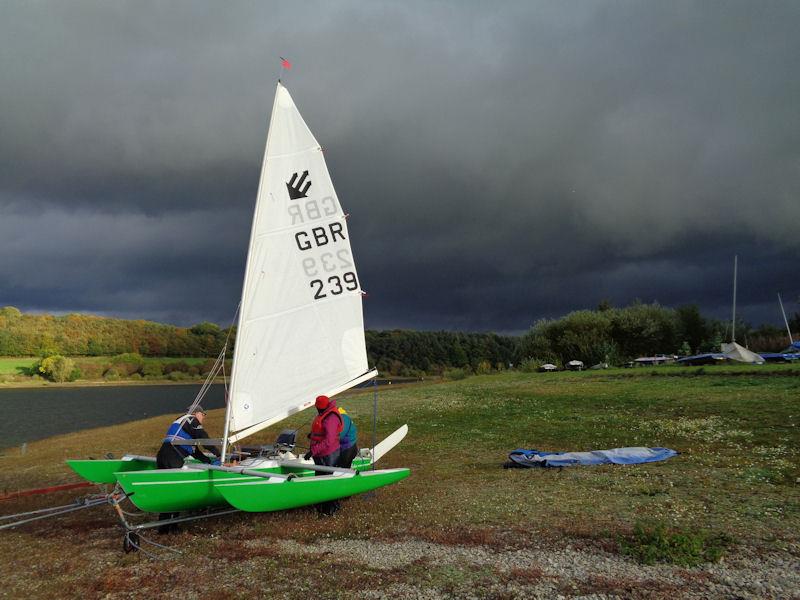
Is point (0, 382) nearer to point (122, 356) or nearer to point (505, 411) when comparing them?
point (122, 356)

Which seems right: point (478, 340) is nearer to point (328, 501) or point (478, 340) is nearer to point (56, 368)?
point (56, 368)

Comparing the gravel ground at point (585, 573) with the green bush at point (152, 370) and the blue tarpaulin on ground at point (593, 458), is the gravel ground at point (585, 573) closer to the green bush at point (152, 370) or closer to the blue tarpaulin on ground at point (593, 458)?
the blue tarpaulin on ground at point (593, 458)

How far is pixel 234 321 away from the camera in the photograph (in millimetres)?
10469

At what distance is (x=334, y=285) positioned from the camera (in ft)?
37.1

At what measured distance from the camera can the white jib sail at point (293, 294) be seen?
10234 mm

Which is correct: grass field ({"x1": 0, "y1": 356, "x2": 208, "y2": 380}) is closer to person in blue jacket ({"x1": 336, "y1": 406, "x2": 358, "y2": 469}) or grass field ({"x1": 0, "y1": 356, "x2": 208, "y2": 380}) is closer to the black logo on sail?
the black logo on sail

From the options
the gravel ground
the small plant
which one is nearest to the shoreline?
the gravel ground

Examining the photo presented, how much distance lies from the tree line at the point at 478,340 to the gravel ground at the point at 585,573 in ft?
15.6

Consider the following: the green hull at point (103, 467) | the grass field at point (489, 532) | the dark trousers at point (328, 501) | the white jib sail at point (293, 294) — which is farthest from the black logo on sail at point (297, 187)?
the grass field at point (489, 532)

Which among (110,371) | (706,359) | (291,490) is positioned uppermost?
(291,490)

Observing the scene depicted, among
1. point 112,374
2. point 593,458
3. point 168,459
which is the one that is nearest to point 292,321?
point 168,459

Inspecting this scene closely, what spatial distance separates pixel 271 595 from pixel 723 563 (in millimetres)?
5575

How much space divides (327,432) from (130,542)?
360 cm

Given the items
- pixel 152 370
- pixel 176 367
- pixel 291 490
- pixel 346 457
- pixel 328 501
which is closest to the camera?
pixel 291 490
